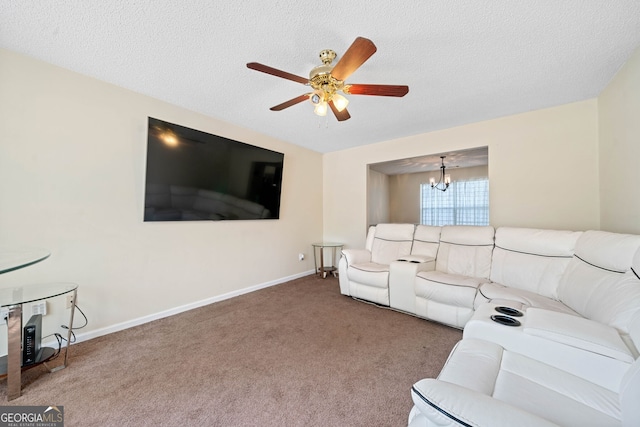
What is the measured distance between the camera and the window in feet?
18.4

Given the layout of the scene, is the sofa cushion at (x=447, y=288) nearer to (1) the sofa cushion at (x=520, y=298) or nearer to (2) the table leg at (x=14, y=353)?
(1) the sofa cushion at (x=520, y=298)

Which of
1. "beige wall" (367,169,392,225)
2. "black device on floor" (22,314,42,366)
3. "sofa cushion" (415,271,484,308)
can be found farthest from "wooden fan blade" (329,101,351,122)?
"beige wall" (367,169,392,225)

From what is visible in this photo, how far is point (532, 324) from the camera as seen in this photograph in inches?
48.7

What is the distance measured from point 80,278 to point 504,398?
3032 mm

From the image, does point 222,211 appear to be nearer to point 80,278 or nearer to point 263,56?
point 80,278

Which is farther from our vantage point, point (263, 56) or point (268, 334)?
point (268, 334)

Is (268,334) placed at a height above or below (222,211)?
below

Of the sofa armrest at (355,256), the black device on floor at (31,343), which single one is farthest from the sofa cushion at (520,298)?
the black device on floor at (31,343)

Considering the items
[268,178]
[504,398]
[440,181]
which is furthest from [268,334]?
[440,181]

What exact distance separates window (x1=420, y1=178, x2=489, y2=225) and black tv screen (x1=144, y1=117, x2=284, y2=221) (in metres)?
4.52

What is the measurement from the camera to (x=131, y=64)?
77.1 inches

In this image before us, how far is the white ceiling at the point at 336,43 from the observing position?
56.7 inches

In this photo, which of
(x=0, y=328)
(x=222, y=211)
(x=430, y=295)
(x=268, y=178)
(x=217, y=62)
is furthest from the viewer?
(x=268, y=178)

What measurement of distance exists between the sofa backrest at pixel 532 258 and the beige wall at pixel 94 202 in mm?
3187
